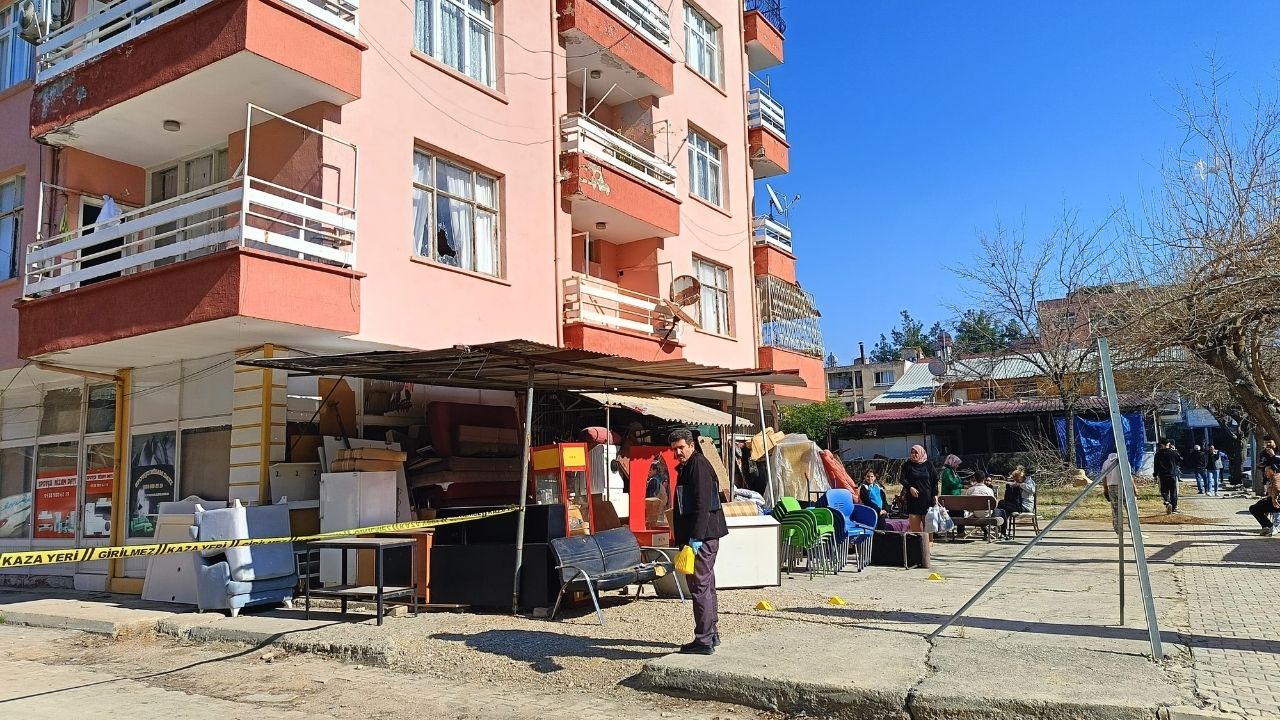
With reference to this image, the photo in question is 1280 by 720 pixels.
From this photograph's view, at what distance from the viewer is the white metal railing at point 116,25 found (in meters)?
12.2

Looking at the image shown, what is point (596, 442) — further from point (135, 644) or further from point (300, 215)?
point (135, 644)

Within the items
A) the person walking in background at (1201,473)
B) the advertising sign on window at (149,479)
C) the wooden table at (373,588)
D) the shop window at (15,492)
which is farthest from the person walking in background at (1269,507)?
the shop window at (15,492)

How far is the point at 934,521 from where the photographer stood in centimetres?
1698

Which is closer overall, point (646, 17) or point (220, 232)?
point (220, 232)

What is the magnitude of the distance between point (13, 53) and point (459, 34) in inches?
295

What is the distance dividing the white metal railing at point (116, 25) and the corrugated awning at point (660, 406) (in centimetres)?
675

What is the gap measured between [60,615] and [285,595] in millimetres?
2686

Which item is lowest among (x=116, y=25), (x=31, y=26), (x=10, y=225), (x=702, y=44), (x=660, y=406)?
(x=660, y=406)

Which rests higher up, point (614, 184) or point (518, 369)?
point (614, 184)

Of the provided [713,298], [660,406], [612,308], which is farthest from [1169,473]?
[612,308]

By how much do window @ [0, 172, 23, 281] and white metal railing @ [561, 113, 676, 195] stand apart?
9.23m

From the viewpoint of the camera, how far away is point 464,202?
15102 mm

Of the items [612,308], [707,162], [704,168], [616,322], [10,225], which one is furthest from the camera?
[707,162]

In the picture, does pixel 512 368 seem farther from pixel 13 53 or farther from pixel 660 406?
pixel 13 53
